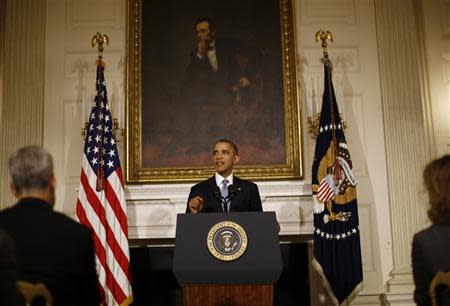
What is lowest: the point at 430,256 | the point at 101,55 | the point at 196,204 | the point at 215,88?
the point at 430,256

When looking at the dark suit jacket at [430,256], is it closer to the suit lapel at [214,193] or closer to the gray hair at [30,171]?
the gray hair at [30,171]

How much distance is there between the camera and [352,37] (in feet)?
24.5

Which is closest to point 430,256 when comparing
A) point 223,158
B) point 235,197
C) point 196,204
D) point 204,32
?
point 196,204

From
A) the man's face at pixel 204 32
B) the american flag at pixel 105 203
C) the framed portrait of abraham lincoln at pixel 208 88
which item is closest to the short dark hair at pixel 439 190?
the american flag at pixel 105 203

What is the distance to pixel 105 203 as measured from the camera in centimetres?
638

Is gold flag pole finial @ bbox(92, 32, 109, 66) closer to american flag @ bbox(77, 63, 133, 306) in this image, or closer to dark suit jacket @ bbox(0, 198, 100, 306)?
american flag @ bbox(77, 63, 133, 306)

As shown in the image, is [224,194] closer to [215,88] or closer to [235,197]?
[235,197]

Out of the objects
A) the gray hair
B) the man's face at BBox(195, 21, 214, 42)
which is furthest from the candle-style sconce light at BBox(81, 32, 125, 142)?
the gray hair

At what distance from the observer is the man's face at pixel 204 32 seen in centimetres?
746

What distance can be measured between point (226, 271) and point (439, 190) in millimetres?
1922

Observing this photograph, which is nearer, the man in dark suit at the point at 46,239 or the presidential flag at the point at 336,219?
the man in dark suit at the point at 46,239

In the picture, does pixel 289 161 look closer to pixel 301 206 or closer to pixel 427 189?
pixel 301 206

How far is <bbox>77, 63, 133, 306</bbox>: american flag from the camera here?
6125mm

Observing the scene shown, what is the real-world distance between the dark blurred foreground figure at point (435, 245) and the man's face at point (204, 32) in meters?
5.00
